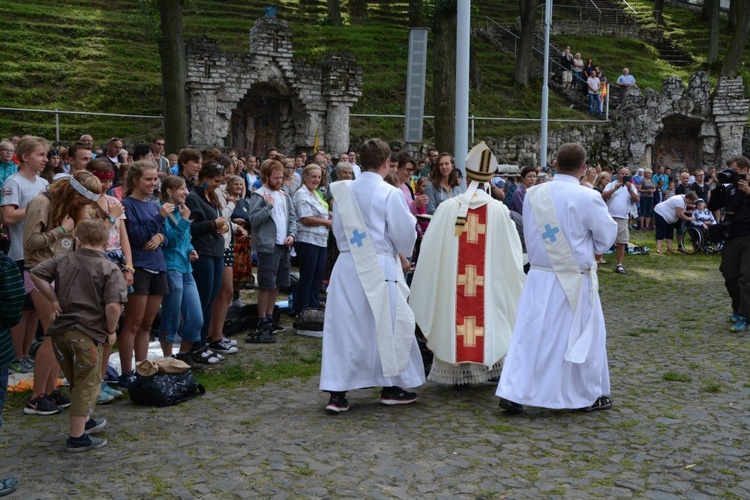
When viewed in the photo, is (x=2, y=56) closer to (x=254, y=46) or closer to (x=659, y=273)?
(x=254, y=46)

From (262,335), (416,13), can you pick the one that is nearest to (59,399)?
(262,335)

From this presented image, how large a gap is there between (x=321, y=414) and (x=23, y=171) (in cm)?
340

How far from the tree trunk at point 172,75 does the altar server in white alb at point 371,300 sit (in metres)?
12.6

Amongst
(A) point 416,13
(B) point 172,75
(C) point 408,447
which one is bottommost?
(C) point 408,447

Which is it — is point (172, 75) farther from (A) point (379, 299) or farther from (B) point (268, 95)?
(A) point (379, 299)

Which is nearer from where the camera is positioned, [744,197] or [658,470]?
[658,470]

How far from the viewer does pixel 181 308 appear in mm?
8648

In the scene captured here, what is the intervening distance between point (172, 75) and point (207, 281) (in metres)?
11.7

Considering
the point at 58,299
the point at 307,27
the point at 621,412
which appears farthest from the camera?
the point at 307,27

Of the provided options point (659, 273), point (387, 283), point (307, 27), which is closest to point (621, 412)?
point (387, 283)

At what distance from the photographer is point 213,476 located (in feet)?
18.7

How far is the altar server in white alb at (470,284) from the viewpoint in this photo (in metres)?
7.99

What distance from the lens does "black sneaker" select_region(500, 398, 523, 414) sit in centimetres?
720

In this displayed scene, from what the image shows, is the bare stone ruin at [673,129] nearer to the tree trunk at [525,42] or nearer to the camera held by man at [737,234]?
the tree trunk at [525,42]
